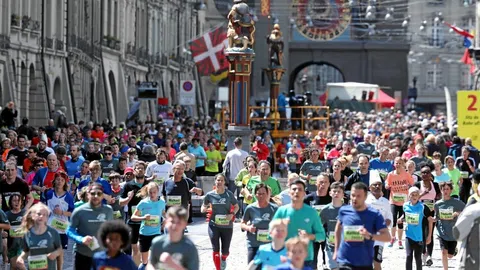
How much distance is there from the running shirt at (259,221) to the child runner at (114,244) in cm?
421

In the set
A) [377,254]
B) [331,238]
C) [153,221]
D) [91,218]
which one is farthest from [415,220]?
[91,218]

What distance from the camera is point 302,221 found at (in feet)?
45.2

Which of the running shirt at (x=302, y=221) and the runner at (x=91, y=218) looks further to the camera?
the runner at (x=91, y=218)

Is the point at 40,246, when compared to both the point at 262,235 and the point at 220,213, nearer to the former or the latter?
the point at 262,235

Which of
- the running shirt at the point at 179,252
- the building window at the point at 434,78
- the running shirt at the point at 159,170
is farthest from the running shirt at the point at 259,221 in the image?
the building window at the point at 434,78

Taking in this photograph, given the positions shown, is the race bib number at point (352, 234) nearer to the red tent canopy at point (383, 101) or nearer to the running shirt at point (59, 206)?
the running shirt at point (59, 206)

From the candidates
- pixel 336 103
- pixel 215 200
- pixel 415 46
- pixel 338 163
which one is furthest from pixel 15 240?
pixel 415 46

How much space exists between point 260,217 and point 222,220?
7.83ft

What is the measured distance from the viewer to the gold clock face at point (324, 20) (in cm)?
9725

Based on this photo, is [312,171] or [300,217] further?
[312,171]

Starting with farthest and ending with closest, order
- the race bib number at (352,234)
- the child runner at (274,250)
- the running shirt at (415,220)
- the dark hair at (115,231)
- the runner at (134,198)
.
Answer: the runner at (134,198) → the running shirt at (415,220) → the race bib number at (352,234) → the child runner at (274,250) → the dark hair at (115,231)

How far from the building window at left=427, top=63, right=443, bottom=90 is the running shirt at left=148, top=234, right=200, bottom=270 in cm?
11129

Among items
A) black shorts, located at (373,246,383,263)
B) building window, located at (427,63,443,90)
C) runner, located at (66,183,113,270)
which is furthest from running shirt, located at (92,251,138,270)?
building window, located at (427,63,443,90)

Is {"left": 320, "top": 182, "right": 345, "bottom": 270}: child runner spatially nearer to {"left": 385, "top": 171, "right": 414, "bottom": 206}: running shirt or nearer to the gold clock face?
{"left": 385, "top": 171, "right": 414, "bottom": 206}: running shirt
